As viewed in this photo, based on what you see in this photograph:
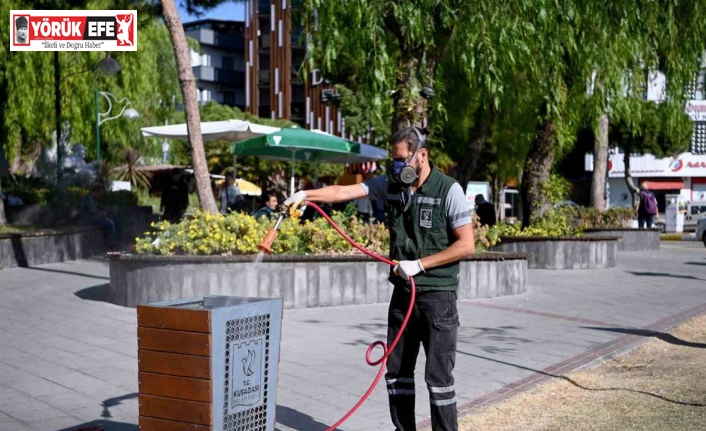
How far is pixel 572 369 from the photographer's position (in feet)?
26.4

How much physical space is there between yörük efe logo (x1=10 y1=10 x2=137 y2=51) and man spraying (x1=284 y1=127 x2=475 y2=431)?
11.9 meters

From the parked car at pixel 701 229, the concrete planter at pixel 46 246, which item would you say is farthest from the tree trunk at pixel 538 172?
the parked car at pixel 701 229

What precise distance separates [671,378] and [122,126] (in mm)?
27679

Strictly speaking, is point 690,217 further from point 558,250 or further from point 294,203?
point 294,203

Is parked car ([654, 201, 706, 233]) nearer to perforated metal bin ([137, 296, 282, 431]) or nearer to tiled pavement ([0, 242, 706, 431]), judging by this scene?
tiled pavement ([0, 242, 706, 431])

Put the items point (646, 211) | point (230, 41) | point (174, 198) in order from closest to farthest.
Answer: point (174, 198)
point (646, 211)
point (230, 41)

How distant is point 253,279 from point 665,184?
48.5 metres

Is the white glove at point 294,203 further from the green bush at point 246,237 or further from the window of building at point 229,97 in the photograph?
the window of building at point 229,97

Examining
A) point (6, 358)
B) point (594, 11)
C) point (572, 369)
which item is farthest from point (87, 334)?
point (594, 11)

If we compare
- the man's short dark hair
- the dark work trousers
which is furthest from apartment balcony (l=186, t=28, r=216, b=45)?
the dark work trousers

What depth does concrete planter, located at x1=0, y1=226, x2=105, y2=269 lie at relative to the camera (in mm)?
15320

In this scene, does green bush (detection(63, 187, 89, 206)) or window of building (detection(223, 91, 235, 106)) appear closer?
green bush (detection(63, 187, 89, 206))

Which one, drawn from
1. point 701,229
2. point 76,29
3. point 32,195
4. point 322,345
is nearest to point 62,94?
point 32,195

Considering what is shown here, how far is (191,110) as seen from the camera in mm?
13383
